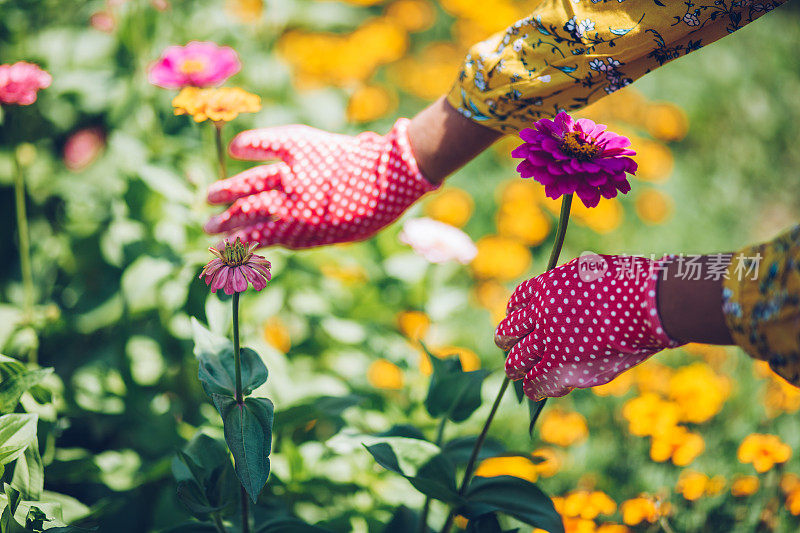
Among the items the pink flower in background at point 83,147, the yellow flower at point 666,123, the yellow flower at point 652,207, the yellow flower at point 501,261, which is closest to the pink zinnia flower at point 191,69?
the pink flower in background at point 83,147

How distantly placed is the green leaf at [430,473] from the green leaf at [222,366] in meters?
0.22

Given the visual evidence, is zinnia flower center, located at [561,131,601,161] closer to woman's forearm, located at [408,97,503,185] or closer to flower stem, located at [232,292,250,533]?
woman's forearm, located at [408,97,503,185]

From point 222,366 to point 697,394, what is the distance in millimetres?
1247

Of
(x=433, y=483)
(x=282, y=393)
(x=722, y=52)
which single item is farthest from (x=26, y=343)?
(x=722, y=52)

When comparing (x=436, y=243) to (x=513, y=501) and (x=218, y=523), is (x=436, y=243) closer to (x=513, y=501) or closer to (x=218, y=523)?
(x=513, y=501)

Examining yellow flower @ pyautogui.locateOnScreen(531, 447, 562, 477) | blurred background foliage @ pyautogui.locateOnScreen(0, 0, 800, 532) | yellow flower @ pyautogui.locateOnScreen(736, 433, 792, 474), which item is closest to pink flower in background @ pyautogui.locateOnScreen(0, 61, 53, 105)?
blurred background foliage @ pyautogui.locateOnScreen(0, 0, 800, 532)

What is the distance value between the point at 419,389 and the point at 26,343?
887 millimetres

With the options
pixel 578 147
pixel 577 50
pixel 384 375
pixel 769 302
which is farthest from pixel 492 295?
pixel 769 302

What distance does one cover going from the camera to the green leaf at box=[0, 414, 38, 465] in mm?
926

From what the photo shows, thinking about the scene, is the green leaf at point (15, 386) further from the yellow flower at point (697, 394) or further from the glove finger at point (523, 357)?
the yellow flower at point (697, 394)

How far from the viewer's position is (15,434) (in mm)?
942

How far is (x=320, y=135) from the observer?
4.13 feet

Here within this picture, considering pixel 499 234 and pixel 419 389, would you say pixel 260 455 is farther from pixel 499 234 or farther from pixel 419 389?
pixel 499 234

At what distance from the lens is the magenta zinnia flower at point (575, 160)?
31.6 inches
